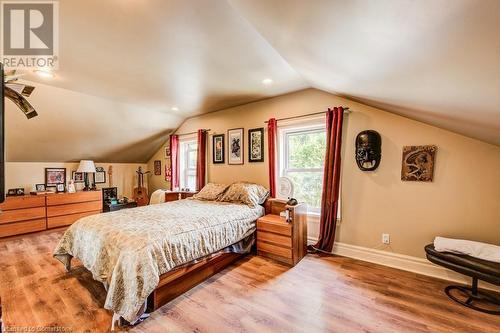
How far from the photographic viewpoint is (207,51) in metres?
2.15

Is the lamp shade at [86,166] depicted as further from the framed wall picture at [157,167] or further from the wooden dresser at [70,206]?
the framed wall picture at [157,167]

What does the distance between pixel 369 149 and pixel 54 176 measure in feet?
19.5

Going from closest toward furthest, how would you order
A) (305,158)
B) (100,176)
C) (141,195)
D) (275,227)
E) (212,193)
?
1. (275,227)
2. (305,158)
3. (212,193)
4. (100,176)
5. (141,195)

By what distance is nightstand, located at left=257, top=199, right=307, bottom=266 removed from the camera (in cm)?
270

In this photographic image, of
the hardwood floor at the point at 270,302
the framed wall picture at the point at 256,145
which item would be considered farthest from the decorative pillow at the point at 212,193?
the hardwood floor at the point at 270,302

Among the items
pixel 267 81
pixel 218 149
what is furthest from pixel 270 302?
pixel 218 149

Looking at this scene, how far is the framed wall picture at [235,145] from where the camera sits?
4000 mm

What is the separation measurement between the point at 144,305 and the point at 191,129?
3749 mm

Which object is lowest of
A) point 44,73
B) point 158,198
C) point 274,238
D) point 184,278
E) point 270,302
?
point 270,302

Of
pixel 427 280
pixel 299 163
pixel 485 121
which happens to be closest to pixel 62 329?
pixel 299 163

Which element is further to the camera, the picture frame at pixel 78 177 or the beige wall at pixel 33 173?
the picture frame at pixel 78 177

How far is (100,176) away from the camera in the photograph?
5312 mm

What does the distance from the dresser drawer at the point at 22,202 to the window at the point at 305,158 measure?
442 cm

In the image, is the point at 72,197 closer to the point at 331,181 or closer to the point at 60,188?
the point at 60,188
